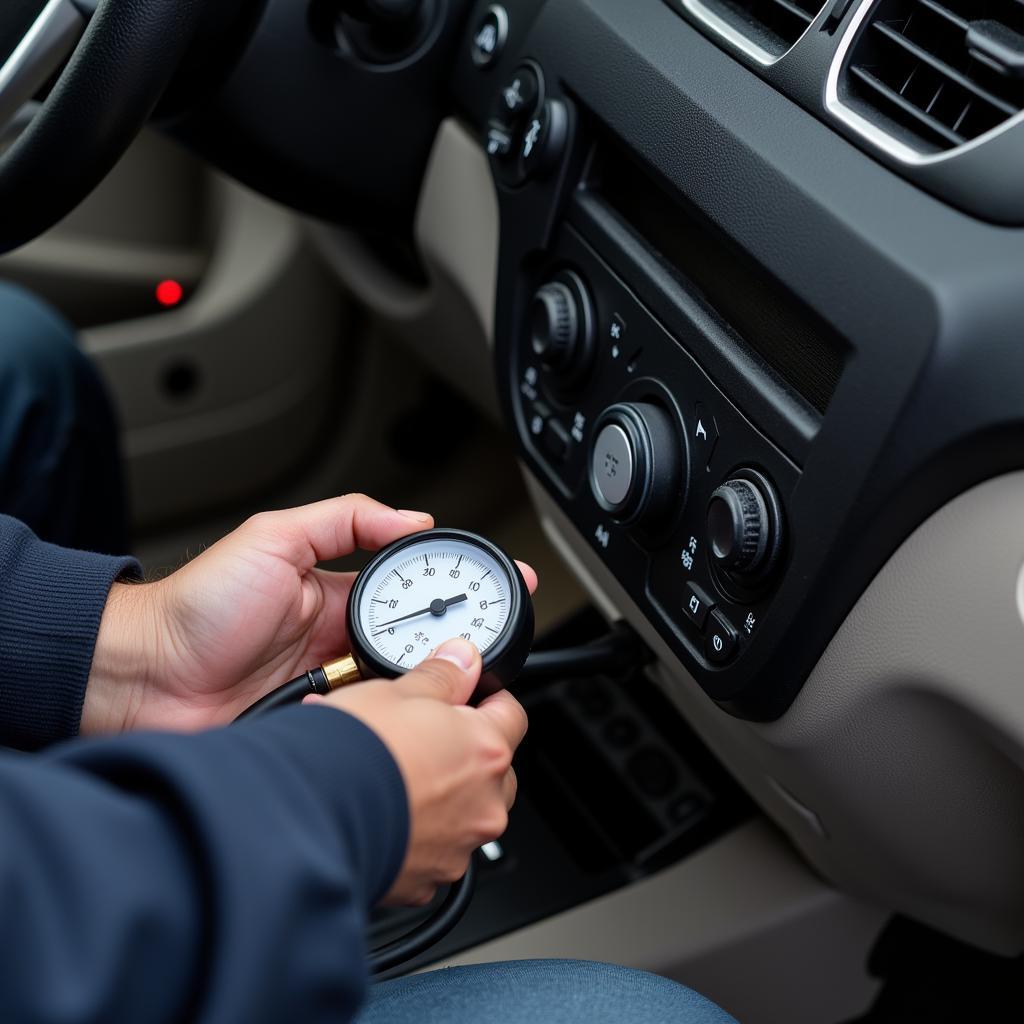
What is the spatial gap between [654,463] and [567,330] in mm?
184

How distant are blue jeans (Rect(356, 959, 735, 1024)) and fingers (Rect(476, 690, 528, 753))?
0.63ft

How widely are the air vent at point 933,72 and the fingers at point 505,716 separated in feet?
1.44

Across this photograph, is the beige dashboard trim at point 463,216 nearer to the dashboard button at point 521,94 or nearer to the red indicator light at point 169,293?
the dashboard button at point 521,94

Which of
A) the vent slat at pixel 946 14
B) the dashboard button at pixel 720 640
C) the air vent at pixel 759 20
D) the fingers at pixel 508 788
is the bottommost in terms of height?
the fingers at pixel 508 788

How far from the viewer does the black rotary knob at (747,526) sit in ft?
2.77

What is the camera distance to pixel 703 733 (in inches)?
48.8

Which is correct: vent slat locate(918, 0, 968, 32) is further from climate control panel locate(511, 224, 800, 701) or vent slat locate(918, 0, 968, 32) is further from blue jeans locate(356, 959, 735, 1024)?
blue jeans locate(356, 959, 735, 1024)

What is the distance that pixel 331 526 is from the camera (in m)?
0.99

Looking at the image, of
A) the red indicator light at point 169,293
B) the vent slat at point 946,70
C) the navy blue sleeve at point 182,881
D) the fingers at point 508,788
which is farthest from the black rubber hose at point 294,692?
the red indicator light at point 169,293

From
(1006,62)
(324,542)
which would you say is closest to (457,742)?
(324,542)

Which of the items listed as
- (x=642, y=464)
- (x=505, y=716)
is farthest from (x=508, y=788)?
(x=642, y=464)

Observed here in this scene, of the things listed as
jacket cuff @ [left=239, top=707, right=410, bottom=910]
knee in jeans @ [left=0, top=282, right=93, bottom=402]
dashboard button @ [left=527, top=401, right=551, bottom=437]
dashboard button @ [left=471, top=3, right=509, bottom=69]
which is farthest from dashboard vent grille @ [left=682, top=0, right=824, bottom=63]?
knee in jeans @ [left=0, top=282, right=93, bottom=402]

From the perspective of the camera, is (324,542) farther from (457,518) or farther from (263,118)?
(457,518)

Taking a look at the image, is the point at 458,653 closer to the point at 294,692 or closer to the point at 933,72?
the point at 294,692
